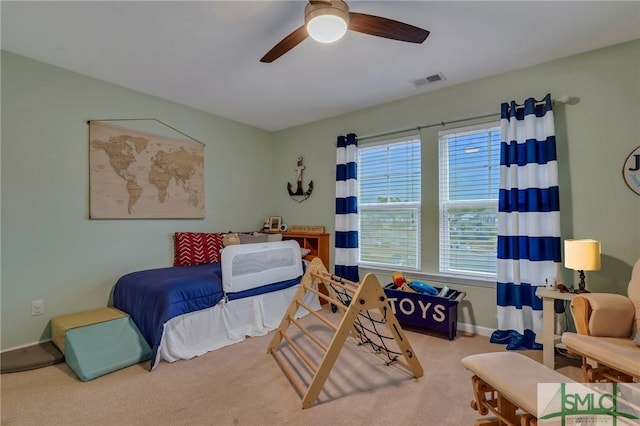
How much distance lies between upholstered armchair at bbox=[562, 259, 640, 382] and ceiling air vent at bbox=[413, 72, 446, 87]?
2.10 m

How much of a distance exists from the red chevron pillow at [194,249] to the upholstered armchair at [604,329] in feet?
10.7

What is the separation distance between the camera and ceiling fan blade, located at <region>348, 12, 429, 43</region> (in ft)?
5.68

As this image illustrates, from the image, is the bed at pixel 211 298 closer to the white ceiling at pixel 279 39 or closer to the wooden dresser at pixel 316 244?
the wooden dresser at pixel 316 244

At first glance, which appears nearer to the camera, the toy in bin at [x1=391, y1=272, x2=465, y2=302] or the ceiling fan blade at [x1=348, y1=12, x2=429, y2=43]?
the ceiling fan blade at [x1=348, y1=12, x2=429, y2=43]

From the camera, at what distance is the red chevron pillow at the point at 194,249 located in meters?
3.46

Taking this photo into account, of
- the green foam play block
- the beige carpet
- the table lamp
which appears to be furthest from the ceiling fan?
the green foam play block

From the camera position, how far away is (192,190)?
3.71 meters

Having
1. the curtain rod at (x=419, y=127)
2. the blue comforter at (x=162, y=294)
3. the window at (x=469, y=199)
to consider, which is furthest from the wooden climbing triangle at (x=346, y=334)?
the curtain rod at (x=419, y=127)

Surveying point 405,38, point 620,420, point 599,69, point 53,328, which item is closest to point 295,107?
point 405,38

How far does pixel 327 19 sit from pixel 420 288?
2437 mm

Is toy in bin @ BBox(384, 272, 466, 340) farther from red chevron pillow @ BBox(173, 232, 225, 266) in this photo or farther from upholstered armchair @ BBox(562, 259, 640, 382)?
red chevron pillow @ BBox(173, 232, 225, 266)

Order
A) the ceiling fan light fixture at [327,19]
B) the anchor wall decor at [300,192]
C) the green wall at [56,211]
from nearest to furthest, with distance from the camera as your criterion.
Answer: the ceiling fan light fixture at [327,19]
the green wall at [56,211]
the anchor wall decor at [300,192]

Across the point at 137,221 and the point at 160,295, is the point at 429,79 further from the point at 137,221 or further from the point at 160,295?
the point at 137,221

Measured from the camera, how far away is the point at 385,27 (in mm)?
1792
